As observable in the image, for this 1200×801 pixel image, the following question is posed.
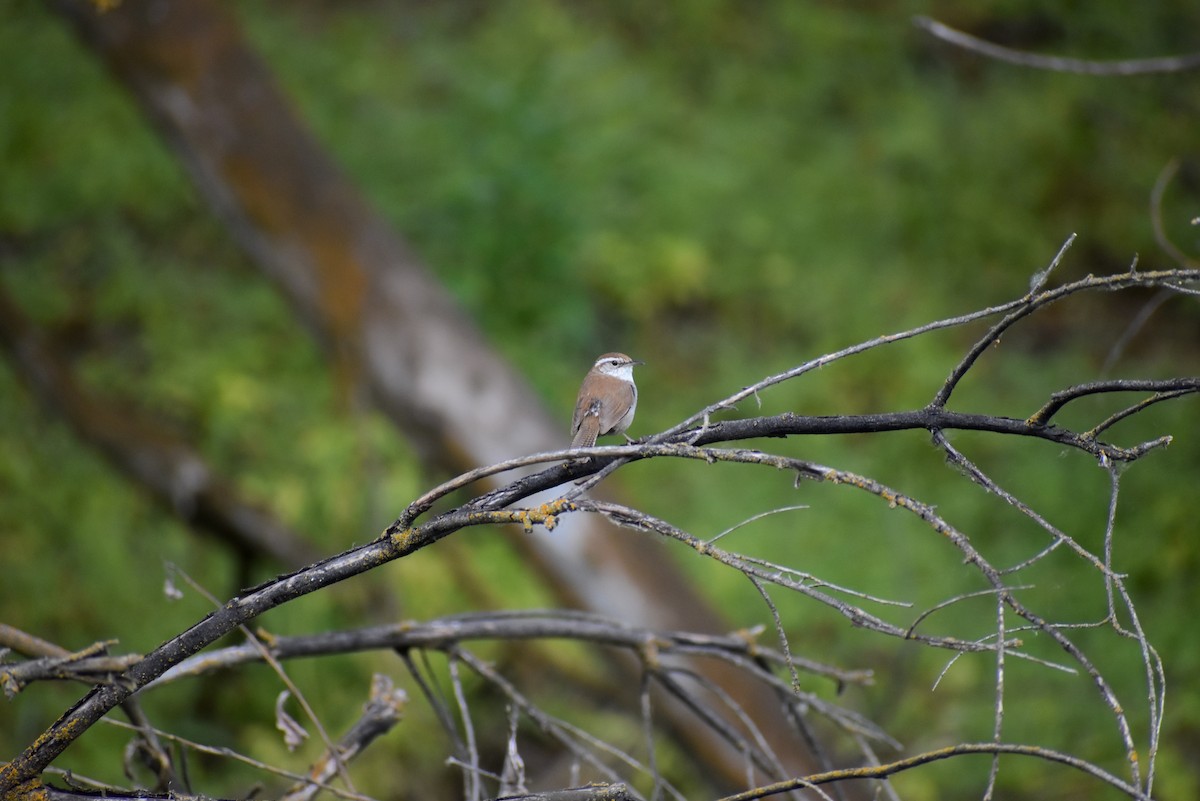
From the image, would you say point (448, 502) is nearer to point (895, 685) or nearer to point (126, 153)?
point (895, 685)

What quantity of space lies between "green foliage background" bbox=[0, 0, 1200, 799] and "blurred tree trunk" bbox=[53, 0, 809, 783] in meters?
0.48

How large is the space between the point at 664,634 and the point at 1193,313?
6.50m

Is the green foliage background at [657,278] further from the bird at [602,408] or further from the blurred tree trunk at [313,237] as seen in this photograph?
the bird at [602,408]

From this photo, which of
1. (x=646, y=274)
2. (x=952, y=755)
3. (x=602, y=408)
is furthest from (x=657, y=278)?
(x=952, y=755)

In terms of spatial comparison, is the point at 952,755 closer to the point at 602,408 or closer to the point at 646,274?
the point at 602,408

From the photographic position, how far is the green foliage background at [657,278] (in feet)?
18.7

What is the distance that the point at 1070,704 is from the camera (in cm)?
536

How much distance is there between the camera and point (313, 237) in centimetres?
584

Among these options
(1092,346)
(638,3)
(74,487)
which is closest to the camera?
(74,487)

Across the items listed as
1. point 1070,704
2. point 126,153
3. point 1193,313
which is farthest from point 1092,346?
point 126,153

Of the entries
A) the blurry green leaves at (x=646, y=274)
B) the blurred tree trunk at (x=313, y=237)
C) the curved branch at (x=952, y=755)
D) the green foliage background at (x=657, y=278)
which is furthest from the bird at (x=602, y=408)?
the blurry green leaves at (x=646, y=274)

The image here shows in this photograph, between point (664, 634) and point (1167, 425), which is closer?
point (664, 634)

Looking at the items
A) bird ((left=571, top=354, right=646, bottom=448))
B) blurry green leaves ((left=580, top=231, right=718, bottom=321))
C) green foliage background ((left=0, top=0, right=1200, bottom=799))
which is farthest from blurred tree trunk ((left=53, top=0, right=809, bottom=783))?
bird ((left=571, top=354, right=646, bottom=448))

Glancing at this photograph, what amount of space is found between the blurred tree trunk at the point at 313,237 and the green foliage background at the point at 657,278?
482 millimetres
